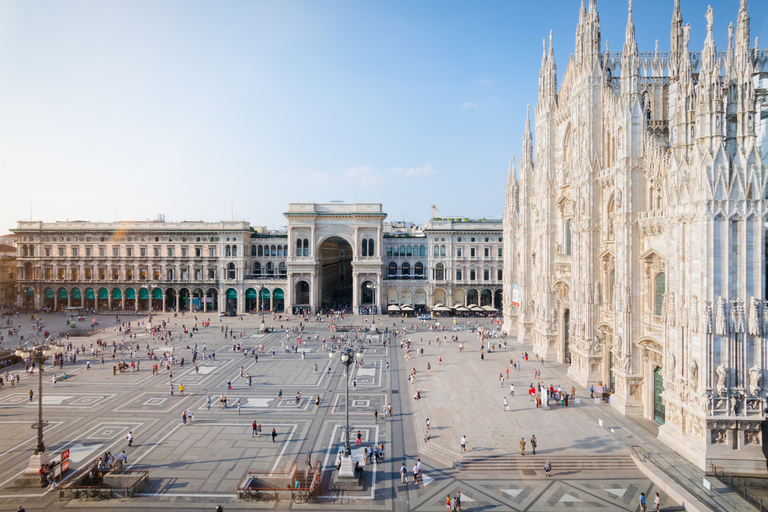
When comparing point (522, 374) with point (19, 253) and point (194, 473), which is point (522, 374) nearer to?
point (194, 473)

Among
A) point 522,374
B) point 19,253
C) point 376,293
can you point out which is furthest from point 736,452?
point 19,253

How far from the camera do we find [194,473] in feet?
Result: 70.4

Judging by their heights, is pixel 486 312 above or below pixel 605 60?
below

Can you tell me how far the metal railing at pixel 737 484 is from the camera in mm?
18141

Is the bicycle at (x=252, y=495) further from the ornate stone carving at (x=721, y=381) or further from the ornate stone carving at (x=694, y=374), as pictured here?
the ornate stone carving at (x=721, y=381)

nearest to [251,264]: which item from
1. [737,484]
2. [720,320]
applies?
[720,320]

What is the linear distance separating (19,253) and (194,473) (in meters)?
83.0

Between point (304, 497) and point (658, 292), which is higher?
point (658, 292)

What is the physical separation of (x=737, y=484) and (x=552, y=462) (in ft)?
25.1

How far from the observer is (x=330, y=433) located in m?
26.3

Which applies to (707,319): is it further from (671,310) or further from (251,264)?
(251,264)

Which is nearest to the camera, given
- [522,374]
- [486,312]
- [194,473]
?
[194,473]

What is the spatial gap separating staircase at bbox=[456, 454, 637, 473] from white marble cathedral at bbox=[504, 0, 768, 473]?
3357 mm

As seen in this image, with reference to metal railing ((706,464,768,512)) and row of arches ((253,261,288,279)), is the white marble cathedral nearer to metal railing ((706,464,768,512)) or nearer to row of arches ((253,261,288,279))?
metal railing ((706,464,768,512))
